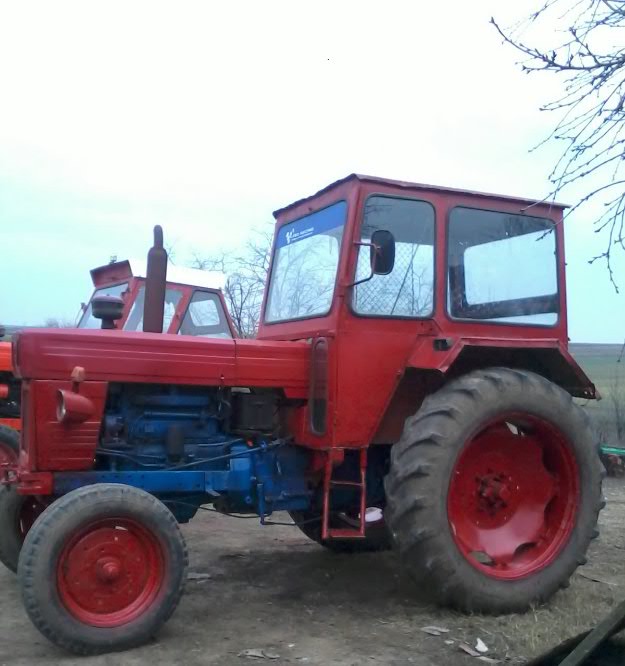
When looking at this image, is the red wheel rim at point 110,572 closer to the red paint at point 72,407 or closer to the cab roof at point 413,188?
the red paint at point 72,407

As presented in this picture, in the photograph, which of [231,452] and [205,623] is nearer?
[205,623]

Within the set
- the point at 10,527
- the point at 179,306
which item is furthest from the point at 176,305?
the point at 10,527

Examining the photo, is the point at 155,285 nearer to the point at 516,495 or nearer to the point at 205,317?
the point at 516,495

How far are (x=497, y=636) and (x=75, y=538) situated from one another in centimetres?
218

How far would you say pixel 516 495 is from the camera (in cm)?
542

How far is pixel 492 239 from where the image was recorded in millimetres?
5559

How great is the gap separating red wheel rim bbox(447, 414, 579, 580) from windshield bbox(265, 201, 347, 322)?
1.29 m

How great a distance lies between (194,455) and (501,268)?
2212 millimetres

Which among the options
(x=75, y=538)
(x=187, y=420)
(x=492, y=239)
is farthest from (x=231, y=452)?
(x=492, y=239)

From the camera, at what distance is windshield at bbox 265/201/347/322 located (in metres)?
5.34

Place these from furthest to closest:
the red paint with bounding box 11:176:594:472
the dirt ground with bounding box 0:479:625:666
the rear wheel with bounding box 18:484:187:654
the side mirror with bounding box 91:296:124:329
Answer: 1. the side mirror with bounding box 91:296:124:329
2. the red paint with bounding box 11:176:594:472
3. the dirt ground with bounding box 0:479:625:666
4. the rear wheel with bounding box 18:484:187:654

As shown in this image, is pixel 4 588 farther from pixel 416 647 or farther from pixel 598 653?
pixel 598 653

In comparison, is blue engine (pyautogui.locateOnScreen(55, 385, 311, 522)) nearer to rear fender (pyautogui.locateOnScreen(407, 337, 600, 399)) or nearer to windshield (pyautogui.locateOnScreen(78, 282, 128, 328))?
rear fender (pyautogui.locateOnScreen(407, 337, 600, 399))

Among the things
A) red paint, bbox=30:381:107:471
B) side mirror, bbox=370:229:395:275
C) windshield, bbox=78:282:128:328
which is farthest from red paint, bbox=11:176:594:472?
windshield, bbox=78:282:128:328
